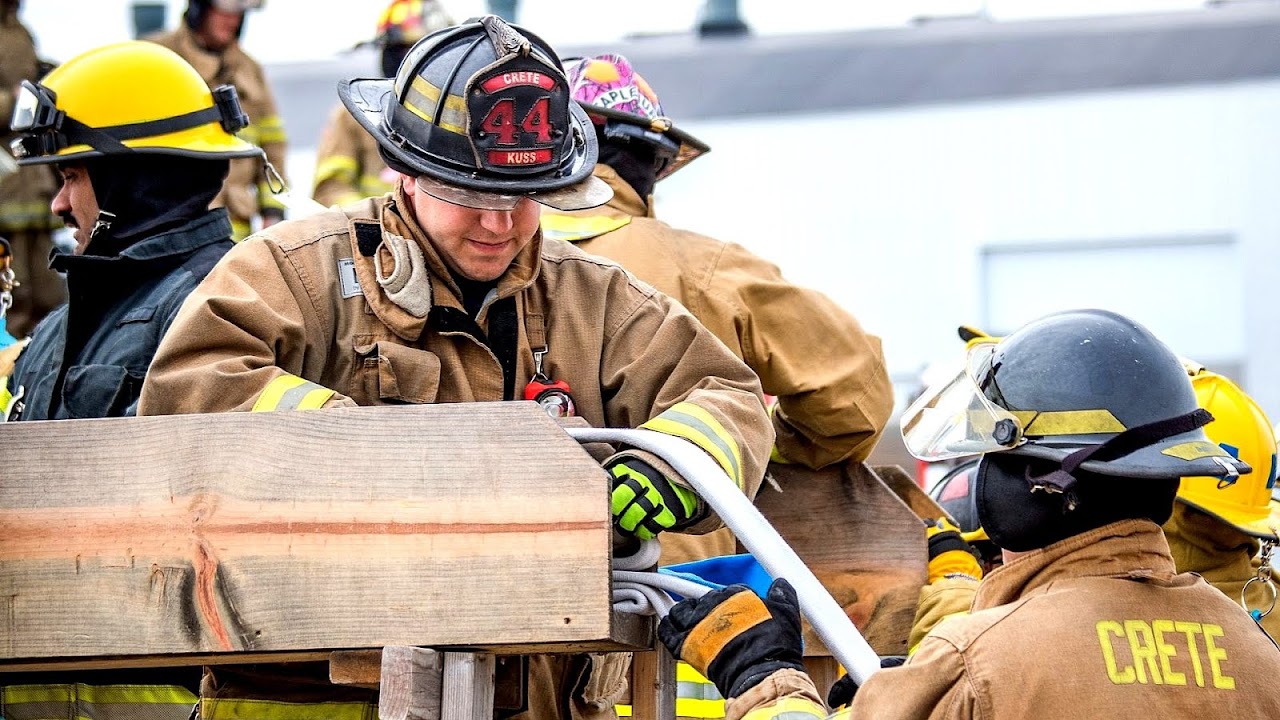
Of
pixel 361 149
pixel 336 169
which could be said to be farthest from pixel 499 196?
pixel 361 149

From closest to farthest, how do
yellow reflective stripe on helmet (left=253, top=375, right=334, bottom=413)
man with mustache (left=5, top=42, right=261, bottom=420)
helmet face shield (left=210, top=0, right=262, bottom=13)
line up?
yellow reflective stripe on helmet (left=253, top=375, right=334, bottom=413) < man with mustache (left=5, top=42, right=261, bottom=420) < helmet face shield (left=210, top=0, right=262, bottom=13)

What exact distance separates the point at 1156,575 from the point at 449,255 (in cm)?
151

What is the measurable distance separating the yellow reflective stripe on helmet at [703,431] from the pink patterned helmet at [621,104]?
1.75 metres

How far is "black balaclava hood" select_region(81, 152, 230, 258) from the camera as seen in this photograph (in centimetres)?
454

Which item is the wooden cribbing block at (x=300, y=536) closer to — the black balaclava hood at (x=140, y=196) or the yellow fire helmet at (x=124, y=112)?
the black balaclava hood at (x=140, y=196)

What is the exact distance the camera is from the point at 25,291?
8.60 m

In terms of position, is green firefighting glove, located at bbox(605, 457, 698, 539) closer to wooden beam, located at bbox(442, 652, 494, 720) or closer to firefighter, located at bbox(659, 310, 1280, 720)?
firefighter, located at bbox(659, 310, 1280, 720)

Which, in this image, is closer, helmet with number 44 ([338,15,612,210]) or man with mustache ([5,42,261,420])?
helmet with number 44 ([338,15,612,210])

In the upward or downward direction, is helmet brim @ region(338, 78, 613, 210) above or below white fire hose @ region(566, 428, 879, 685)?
above

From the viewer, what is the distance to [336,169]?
900cm

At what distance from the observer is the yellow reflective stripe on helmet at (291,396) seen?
3207mm

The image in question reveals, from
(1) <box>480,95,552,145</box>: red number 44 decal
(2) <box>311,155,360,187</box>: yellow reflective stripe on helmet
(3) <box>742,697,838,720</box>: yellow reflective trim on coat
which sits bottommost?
(2) <box>311,155,360,187</box>: yellow reflective stripe on helmet

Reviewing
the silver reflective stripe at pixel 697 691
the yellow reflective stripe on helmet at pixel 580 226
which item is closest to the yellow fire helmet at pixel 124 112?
the yellow reflective stripe on helmet at pixel 580 226

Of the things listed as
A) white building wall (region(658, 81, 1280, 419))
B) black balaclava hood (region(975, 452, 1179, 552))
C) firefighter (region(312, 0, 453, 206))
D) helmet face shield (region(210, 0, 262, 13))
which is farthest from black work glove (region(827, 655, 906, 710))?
white building wall (region(658, 81, 1280, 419))
